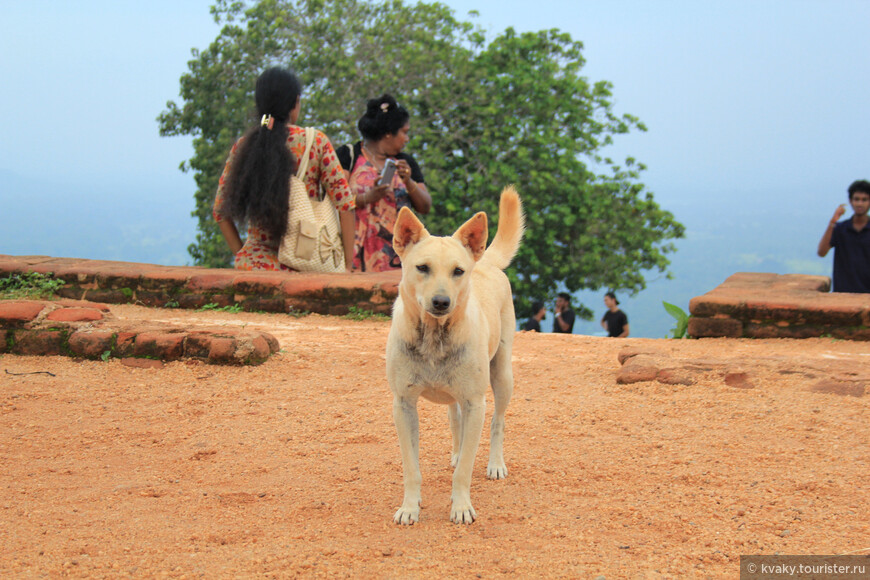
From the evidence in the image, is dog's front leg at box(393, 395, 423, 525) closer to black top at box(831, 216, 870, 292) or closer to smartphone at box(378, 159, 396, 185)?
smartphone at box(378, 159, 396, 185)

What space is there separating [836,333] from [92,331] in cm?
639

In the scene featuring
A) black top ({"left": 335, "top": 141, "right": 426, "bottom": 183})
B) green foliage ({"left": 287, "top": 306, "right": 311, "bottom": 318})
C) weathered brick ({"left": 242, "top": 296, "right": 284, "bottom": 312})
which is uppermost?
black top ({"left": 335, "top": 141, "right": 426, "bottom": 183})

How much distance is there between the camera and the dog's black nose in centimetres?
308

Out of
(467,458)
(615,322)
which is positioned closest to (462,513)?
(467,458)

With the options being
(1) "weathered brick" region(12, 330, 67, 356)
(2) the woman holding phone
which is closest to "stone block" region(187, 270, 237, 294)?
(2) the woman holding phone

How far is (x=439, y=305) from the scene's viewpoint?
3.08 metres

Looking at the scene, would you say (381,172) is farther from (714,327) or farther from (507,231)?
(714,327)

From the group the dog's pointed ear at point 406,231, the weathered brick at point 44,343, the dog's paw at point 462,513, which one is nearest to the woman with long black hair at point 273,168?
the weathered brick at point 44,343

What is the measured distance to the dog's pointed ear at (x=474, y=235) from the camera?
3.36 metres

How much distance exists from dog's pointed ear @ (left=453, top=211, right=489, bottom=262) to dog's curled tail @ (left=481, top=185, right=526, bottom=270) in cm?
80

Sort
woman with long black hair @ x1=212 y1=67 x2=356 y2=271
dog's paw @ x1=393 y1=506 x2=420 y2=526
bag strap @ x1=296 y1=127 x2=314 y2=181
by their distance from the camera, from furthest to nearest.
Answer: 1. bag strap @ x1=296 y1=127 x2=314 y2=181
2. woman with long black hair @ x1=212 y1=67 x2=356 y2=271
3. dog's paw @ x1=393 y1=506 x2=420 y2=526

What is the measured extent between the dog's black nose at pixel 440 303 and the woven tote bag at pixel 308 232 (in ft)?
11.7

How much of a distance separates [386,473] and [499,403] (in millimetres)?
688

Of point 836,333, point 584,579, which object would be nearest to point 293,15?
point 836,333
